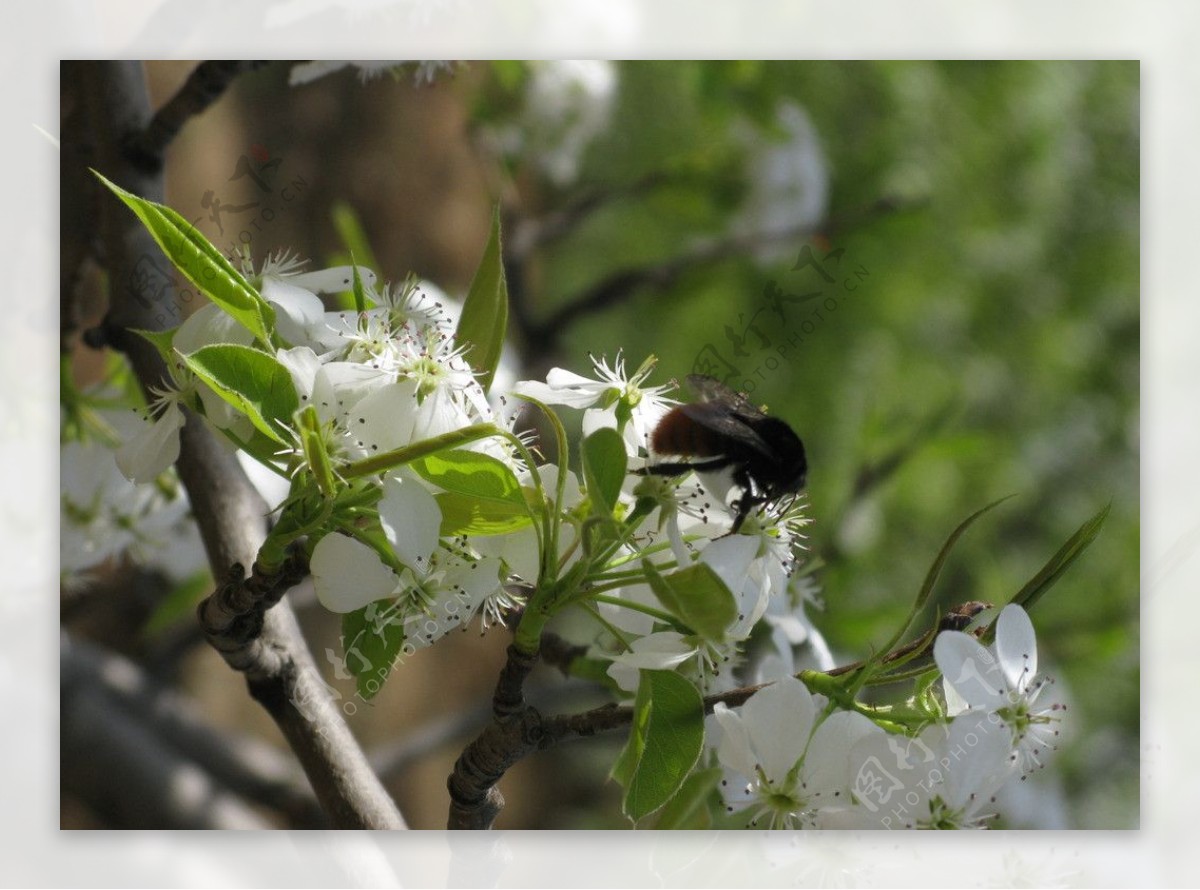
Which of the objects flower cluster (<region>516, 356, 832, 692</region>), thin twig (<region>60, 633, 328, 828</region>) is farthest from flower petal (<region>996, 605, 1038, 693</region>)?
thin twig (<region>60, 633, 328, 828</region>)

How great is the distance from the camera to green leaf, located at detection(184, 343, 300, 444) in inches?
18.0

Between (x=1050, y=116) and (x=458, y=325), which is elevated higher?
(x=1050, y=116)

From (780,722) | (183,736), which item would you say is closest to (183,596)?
(183,736)

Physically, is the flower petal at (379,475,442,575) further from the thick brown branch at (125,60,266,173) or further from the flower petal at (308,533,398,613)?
the thick brown branch at (125,60,266,173)

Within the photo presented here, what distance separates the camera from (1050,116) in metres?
1.39

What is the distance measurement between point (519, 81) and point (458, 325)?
680 mm

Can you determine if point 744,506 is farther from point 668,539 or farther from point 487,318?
point 487,318

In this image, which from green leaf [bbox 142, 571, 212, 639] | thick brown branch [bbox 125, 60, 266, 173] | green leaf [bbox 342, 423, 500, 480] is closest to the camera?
green leaf [bbox 342, 423, 500, 480]

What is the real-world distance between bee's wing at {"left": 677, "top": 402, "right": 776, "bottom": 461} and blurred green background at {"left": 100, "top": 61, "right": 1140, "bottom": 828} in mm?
481

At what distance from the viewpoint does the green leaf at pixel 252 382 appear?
46cm

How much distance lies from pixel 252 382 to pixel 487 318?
0.13 metres

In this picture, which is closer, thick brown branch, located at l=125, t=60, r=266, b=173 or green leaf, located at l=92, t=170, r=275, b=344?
green leaf, located at l=92, t=170, r=275, b=344

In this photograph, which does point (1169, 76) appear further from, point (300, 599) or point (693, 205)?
point (300, 599)

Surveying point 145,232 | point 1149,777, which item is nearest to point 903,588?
point 1149,777
